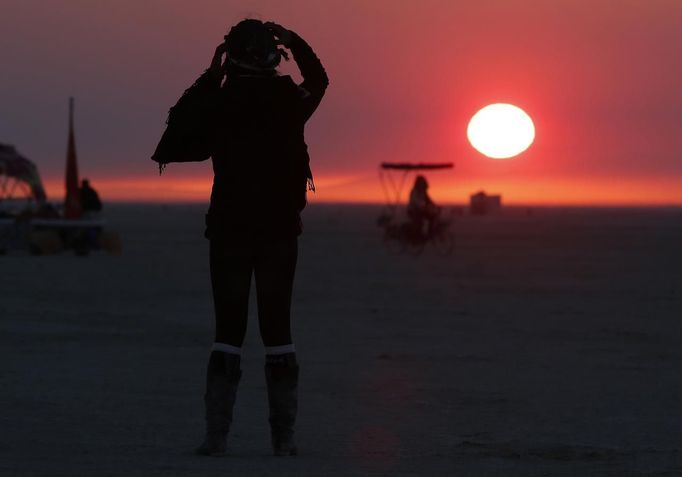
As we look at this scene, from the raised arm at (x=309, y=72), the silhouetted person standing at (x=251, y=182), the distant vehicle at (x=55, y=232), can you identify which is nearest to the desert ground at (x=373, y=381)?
the silhouetted person standing at (x=251, y=182)

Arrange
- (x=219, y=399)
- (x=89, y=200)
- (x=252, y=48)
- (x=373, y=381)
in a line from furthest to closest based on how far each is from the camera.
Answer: (x=89, y=200), (x=373, y=381), (x=219, y=399), (x=252, y=48)

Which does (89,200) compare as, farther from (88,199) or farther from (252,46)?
(252,46)

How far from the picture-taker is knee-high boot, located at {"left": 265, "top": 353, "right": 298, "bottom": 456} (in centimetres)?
716

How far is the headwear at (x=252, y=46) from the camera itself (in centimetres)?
698

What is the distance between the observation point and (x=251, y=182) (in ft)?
23.1

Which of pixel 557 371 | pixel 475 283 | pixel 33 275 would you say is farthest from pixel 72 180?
pixel 557 371

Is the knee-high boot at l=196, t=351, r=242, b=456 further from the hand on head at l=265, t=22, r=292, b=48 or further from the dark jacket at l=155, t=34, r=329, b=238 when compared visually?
the hand on head at l=265, t=22, r=292, b=48

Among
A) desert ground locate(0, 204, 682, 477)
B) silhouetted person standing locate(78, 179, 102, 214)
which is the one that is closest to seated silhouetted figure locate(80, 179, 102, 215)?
silhouetted person standing locate(78, 179, 102, 214)

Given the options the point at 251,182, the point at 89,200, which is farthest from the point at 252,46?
the point at 89,200

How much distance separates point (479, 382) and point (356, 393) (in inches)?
43.4

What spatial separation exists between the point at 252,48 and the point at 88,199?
3017 cm

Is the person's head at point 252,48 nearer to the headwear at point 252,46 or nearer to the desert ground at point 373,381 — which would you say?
the headwear at point 252,46

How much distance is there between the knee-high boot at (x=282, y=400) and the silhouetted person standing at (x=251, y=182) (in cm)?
1

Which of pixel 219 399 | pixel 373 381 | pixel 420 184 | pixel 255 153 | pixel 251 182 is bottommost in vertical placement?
pixel 219 399
